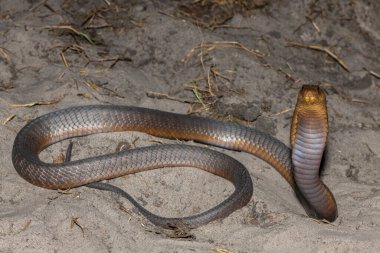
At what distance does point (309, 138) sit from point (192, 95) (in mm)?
2375

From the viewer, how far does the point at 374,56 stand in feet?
25.9

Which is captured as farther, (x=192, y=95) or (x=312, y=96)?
(x=192, y=95)

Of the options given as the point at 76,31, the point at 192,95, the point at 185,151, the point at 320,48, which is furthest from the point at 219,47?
the point at 185,151

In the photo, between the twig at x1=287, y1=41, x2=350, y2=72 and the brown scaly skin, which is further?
the twig at x1=287, y1=41, x2=350, y2=72

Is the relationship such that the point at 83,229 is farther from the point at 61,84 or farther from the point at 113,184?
the point at 61,84

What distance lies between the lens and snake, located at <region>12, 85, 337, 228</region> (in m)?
4.99

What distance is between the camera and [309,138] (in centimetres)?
495

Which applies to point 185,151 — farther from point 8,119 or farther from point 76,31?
point 76,31

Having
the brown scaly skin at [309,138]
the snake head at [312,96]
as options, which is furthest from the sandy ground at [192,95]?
the snake head at [312,96]

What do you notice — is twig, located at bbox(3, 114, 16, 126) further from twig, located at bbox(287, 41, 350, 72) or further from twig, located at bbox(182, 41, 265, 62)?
twig, located at bbox(287, 41, 350, 72)

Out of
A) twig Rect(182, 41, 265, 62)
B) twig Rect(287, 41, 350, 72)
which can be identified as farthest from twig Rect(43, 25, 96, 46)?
twig Rect(287, 41, 350, 72)

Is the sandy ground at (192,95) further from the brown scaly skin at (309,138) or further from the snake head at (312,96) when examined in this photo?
the snake head at (312,96)

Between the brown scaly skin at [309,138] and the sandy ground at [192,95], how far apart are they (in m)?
0.31

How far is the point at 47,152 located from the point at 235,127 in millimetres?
1941
